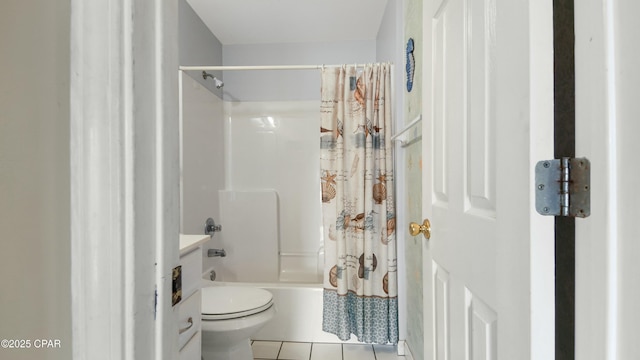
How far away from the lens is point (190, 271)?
1143 mm

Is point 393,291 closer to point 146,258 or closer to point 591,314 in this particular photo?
point 591,314

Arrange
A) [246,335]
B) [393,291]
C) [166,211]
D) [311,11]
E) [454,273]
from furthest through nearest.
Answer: [311,11] < [393,291] < [246,335] < [454,273] < [166,211]

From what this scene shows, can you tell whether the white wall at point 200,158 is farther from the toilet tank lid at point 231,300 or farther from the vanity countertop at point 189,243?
the vanity countertop at point 189,243

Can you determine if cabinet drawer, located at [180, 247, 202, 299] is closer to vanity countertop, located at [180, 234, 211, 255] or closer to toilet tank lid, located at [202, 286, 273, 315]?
vanity countertop, located at [180, 234, 211, 255]

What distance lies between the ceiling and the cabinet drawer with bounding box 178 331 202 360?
6.86 ft

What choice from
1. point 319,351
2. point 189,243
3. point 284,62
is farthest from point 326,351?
point 284,62

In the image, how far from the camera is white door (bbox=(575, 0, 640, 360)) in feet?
1.08

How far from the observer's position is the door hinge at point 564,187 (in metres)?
0.39

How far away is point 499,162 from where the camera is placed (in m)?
0.53

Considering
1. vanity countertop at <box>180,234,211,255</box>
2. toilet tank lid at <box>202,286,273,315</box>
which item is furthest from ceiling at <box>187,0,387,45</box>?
toilet tank lid at <box>202,286,273,315</box>

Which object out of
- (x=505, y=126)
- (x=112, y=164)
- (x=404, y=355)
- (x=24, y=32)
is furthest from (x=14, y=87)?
(x=404, y=355)

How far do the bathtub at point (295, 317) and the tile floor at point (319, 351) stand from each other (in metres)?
0.04

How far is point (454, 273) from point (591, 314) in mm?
375

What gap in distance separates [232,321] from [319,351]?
2.38 ft
